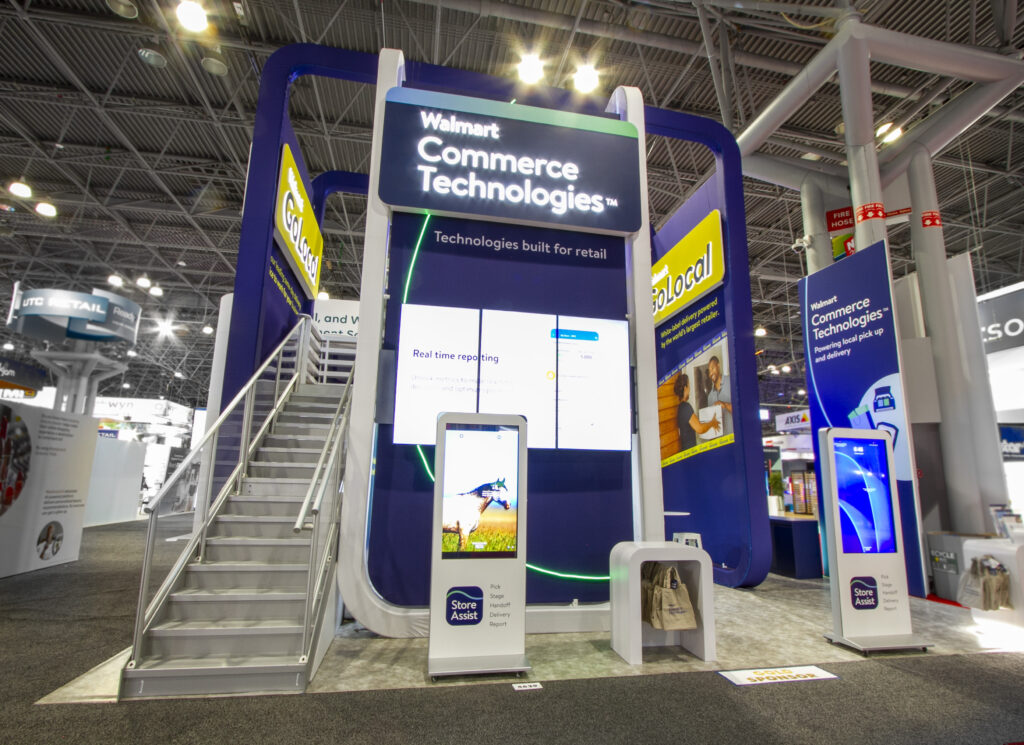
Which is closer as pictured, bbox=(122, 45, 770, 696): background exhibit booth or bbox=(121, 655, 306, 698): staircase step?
bbox=(121, 655, 306, 698): staircase step

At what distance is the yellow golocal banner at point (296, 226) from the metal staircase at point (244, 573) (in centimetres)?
118

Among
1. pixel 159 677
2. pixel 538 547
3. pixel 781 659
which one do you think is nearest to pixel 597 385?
pixel 538 547

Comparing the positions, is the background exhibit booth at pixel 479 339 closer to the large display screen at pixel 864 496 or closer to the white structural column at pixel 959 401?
the large display screen at pixel 864 496

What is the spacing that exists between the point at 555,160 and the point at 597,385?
1.98 m

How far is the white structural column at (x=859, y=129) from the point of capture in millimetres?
6043

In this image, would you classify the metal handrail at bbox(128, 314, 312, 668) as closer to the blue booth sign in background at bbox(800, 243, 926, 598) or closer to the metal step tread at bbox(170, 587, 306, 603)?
the metal step tread at bbox(170, 587, 306, 603)

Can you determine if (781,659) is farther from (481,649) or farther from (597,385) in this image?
(597,385)

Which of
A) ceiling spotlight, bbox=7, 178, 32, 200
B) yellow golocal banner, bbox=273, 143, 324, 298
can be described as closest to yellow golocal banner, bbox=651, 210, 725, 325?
yellow golocal banner, bbox=273, 143, 324, 298

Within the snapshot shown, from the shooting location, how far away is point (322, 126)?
9.83 m

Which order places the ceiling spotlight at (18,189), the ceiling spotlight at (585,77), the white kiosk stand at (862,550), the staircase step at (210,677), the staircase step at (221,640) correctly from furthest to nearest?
the ceiling spotlight at (18,189) < the ceiling spotlight at (585,77) < the white kiosk stand at (862,550) < the staircase step at (221,640) < the staircase step at (210,677)

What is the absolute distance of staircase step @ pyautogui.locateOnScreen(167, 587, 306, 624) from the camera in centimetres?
329

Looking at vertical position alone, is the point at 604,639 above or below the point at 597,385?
below

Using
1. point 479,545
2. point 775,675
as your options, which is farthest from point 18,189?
point 775,675

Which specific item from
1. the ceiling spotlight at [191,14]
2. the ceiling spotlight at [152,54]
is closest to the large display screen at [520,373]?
the ceiling spotlight at [191,14]
